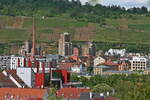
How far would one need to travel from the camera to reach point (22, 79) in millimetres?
50406

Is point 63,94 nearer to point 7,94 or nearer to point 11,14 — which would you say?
point 7,94

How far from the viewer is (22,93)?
138 feet

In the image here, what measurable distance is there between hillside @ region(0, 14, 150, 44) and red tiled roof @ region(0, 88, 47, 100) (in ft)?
335

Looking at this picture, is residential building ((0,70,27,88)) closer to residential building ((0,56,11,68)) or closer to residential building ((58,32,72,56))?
residential building ((0,56,11,68))

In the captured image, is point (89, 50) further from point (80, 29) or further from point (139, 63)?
point (139, 63)

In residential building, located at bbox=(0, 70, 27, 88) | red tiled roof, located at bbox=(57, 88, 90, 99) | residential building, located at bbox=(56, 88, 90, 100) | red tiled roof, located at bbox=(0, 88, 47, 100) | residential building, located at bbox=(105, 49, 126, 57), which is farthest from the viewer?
→ residential building, located at bbox=(105, 49, 126, 57)

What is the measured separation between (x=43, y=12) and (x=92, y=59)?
148 feet

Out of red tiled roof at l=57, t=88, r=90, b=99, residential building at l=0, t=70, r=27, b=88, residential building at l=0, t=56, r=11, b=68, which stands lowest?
residential building at l=0, t=56, r=11, b=68

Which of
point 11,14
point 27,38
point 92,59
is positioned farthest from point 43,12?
point 92,59

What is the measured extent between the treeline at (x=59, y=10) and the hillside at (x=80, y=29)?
2.38 metres

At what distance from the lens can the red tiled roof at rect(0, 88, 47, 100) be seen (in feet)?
134

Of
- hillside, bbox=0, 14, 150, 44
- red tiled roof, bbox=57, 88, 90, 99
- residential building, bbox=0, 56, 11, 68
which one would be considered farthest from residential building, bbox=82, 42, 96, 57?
red tiled roof, bbox=57, 88, 90, 99

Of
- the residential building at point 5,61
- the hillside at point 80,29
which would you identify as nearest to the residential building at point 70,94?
the residential building at point 5,61

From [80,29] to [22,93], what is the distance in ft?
377
